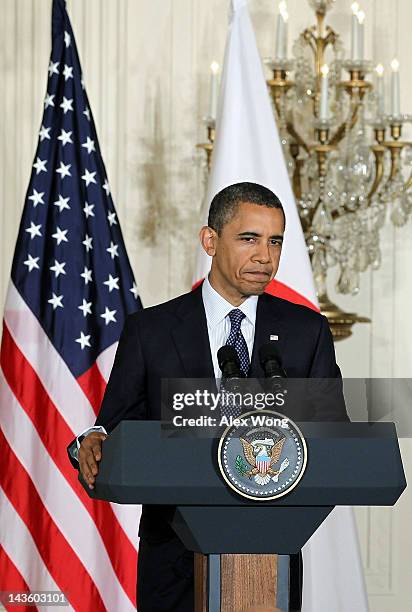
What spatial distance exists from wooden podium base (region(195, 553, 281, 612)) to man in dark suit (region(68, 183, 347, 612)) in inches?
17.2

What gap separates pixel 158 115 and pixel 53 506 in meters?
1.70

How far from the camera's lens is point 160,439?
156 cm

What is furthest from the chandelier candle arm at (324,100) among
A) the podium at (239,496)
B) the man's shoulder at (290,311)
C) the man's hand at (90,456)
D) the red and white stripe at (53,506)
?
the podium at (239,496)

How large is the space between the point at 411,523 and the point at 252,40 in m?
2.09

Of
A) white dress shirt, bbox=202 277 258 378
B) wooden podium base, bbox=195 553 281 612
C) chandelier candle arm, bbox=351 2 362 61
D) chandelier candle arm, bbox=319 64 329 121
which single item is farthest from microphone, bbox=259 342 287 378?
chandelier candle arm, bbox=351 2 362 61

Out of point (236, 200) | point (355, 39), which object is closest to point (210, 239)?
point (236, 200)

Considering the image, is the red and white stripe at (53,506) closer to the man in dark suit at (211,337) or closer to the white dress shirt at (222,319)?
the man in dark suit at (211,337)

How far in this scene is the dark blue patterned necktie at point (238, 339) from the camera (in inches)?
80.4

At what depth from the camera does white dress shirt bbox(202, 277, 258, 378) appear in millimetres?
2121

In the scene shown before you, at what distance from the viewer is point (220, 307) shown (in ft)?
7.00

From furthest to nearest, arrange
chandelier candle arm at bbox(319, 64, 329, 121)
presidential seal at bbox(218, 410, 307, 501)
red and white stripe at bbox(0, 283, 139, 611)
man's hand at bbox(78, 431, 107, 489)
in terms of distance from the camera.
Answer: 1. chandelier candle arm at bbox(319, 64, 329, 121)
2. red and white stripe at bbox(0, 283, 139, 611)
3. man's hand at bbox(78, 431, 107, 489)
4. presidential seal at bbox(218, 410, 307, 501)

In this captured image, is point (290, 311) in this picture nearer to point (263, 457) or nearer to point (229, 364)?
A: point (229, 364)

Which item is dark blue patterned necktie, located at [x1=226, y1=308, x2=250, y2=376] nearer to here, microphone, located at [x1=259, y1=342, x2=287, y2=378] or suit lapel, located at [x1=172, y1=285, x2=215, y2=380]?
suit lapel, located at [x1=172, y1=285, x2=215, y2=380]

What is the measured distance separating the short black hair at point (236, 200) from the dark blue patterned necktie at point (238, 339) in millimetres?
179
